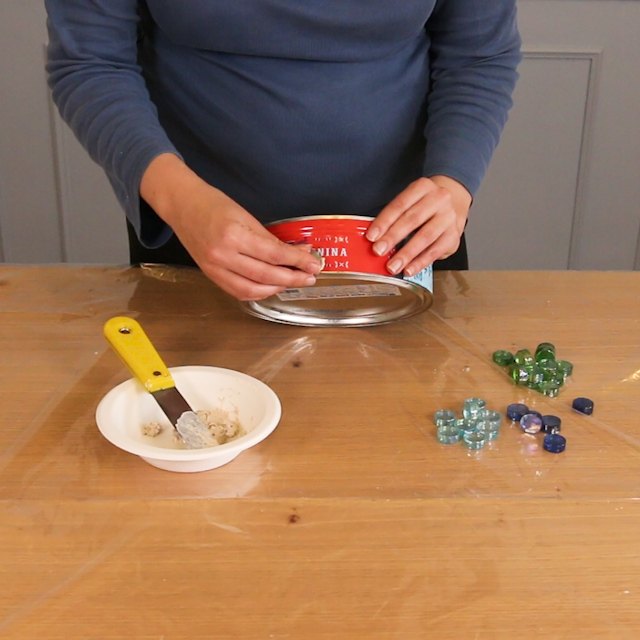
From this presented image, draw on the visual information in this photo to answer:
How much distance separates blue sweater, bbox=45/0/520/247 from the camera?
2.81ft

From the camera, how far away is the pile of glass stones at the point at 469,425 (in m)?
0.63

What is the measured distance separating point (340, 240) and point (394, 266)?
5 cm

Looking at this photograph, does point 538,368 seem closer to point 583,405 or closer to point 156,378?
point 583,405

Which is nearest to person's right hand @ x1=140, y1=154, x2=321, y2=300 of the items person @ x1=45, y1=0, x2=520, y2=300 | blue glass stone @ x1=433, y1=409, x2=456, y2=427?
person @ x1=45, y1=0, x2=520, y2=300

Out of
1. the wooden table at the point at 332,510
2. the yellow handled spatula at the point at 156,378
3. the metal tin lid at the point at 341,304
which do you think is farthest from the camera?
the metal tin lid at the point at 341,304

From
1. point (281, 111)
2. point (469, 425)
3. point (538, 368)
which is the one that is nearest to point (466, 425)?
point (469, 425)

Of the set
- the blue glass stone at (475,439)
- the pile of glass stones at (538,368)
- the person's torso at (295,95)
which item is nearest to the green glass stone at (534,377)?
the pile of glass stones at (538,368)

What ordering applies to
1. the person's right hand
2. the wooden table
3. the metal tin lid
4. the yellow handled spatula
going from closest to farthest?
1. the wooden table
2. the yellow handled spatula
3. the person's right hand
4. the metal tin lid

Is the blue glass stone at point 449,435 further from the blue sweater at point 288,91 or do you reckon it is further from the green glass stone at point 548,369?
the blue sweater at point 288,91

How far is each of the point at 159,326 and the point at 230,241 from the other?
15 centimetres

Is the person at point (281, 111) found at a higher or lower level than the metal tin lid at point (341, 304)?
higher

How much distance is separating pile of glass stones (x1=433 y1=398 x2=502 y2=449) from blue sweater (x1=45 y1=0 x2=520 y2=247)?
292mm

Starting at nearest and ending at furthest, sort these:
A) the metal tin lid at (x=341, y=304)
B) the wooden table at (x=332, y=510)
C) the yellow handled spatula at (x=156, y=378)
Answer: the wooden table at (x=332, y=510)
the yellow handled spatula at (x=156, y=378)
the metal tin lid at (x=341, y=304)

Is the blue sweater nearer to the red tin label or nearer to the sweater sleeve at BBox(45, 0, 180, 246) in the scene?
the sweater sleeve at BBox(45, 0, 180, 246)
